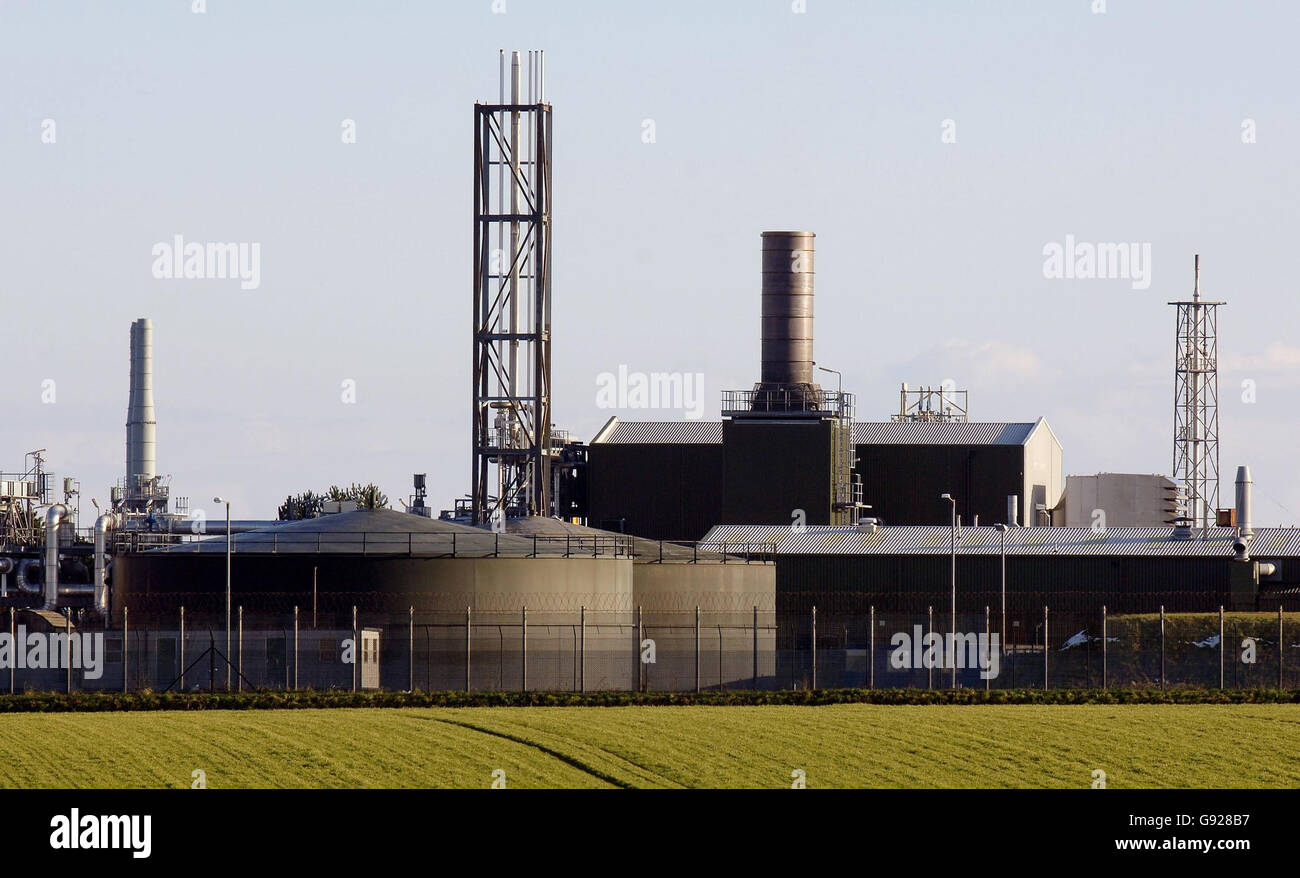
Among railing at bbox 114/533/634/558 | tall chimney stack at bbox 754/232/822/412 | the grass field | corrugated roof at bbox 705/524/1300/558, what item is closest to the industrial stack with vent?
tall chimney stack at bbox 754/232/822/412

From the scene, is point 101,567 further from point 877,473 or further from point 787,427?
point 877,473

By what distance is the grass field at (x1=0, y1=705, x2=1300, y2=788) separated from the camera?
31.4 metres

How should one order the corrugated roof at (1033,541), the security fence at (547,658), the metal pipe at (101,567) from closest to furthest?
the security fence at (547,658), the metal pipe at (101,567), the corrugated roof at (1033,541)

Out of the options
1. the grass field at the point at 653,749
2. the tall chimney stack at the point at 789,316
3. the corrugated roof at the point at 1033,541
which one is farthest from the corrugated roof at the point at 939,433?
the grass field at the point at 653,749

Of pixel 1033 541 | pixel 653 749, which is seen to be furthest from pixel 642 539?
pixel 653 749

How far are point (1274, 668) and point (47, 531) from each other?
4552 cm

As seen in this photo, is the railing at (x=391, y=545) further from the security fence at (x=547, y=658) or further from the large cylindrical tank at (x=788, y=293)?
the large cylindrical tank at (x=788, y=293)

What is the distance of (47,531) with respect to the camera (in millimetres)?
78750

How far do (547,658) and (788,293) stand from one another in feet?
136

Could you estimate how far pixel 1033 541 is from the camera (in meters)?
81.5

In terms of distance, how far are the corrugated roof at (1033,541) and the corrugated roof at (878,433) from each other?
19.0 m

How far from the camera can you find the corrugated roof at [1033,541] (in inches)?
3155

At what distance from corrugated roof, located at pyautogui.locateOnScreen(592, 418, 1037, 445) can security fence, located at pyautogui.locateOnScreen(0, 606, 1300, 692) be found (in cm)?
3978
